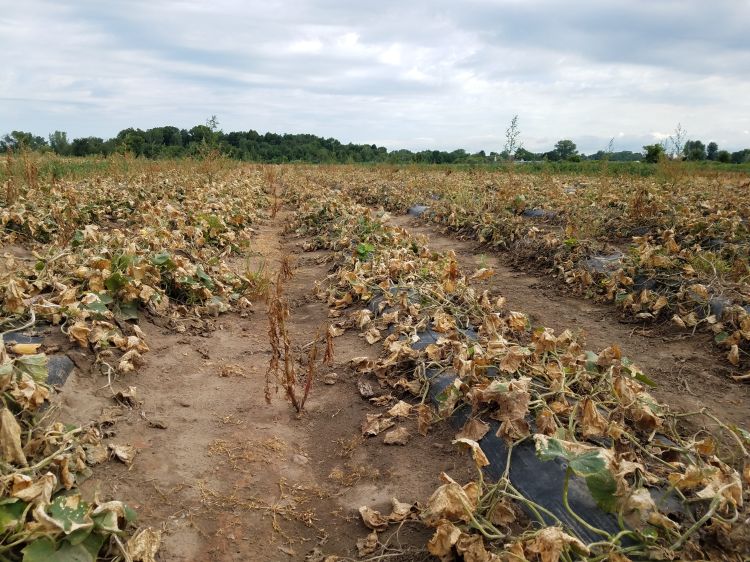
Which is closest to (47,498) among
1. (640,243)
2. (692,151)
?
(640,243)

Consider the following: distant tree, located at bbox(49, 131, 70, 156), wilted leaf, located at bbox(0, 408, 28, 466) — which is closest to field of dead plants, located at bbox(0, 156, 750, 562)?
wilted leaf, located at bbox(0, 408, 28, 466)

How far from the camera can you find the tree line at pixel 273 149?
Result: 14.1 metres

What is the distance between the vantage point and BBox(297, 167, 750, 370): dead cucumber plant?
14.9 feet

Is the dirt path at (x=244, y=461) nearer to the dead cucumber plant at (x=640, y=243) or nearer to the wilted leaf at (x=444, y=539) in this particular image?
the wilted leaf at (x=444, y=539)

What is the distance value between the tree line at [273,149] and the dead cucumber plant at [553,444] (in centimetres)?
837

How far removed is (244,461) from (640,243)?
510cm

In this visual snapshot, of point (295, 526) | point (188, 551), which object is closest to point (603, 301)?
point (295, 526)

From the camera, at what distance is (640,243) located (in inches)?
238

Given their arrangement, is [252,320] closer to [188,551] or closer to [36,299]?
[36,299]

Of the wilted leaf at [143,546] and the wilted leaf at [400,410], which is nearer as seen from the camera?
the wilted leaf at [143,546]

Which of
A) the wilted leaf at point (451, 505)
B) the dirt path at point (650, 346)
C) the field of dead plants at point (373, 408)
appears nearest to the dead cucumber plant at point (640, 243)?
the field of dead plants at point (373, 408)

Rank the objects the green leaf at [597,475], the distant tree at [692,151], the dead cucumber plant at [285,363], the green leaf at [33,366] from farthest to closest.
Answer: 1. the distant tree at [692,151]
2. the dead cucumber plant at [285,363]
3. the green leaf at [33,366]
4. the green leaf at [597,475]

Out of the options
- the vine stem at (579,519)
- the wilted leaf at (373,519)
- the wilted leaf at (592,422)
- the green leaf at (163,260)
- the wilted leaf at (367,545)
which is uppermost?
the green leaf at (163,260)

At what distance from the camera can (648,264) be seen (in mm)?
5238
